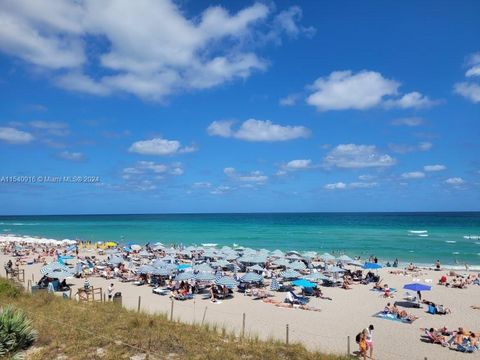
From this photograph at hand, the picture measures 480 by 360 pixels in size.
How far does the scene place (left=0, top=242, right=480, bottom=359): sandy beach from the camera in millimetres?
14203

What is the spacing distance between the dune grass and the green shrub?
0.33 meters

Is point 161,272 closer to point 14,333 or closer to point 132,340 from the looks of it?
point 132,340

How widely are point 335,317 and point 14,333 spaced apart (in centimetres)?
1335

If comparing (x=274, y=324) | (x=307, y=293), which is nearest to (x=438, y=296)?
(x=307, y=293)

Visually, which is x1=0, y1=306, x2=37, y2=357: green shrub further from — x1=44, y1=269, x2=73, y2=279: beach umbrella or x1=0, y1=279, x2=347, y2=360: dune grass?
x1=44, y1=269, x2=73, y2=279: beach umbrella

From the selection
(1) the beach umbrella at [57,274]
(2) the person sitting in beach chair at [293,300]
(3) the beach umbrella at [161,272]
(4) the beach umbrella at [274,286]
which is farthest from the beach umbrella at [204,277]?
(1) the beach umbrella at [57,274]

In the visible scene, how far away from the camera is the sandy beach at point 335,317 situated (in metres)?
14.2

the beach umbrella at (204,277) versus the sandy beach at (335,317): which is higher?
the beach umbrella at (204,277)

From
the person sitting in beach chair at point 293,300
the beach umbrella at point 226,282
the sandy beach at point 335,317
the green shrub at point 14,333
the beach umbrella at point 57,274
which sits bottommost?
the sandy beach at point 335,317

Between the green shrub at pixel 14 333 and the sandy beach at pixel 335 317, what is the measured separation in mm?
5340

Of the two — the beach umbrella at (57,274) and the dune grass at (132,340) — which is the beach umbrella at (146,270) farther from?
the dune grass at (132,340)

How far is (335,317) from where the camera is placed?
18109 millimetres

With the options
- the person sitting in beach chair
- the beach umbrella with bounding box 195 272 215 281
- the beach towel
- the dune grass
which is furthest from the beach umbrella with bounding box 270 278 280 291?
the dune grass

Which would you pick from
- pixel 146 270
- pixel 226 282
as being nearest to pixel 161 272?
pixel 146 270
